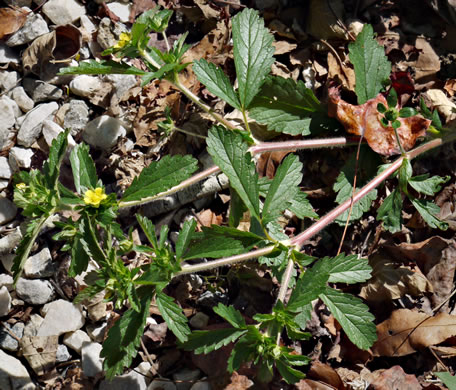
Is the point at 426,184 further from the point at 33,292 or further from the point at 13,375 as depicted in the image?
the point at 13,375

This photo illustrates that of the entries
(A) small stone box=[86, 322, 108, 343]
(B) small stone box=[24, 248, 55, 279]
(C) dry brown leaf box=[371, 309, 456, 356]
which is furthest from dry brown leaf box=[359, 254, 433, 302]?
(B) small stone box=[24, 248, 55, 279]

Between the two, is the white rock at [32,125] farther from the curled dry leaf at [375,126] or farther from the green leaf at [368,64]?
the green leaf at [368,64]

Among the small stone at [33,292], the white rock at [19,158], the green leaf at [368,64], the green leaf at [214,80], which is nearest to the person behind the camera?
the green leaf at [214,80]

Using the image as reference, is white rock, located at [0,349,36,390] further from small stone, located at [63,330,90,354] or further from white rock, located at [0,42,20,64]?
white rock, located at [0,42,20,64]

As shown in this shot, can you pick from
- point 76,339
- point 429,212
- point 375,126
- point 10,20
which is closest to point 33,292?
point 76,339

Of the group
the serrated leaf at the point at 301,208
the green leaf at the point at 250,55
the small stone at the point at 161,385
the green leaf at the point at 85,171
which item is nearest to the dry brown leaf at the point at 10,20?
the green leaf at the point at 85,171

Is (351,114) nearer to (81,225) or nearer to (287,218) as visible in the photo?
(287,218)

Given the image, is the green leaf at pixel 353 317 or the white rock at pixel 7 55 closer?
the green leaf at pixel 353 317
